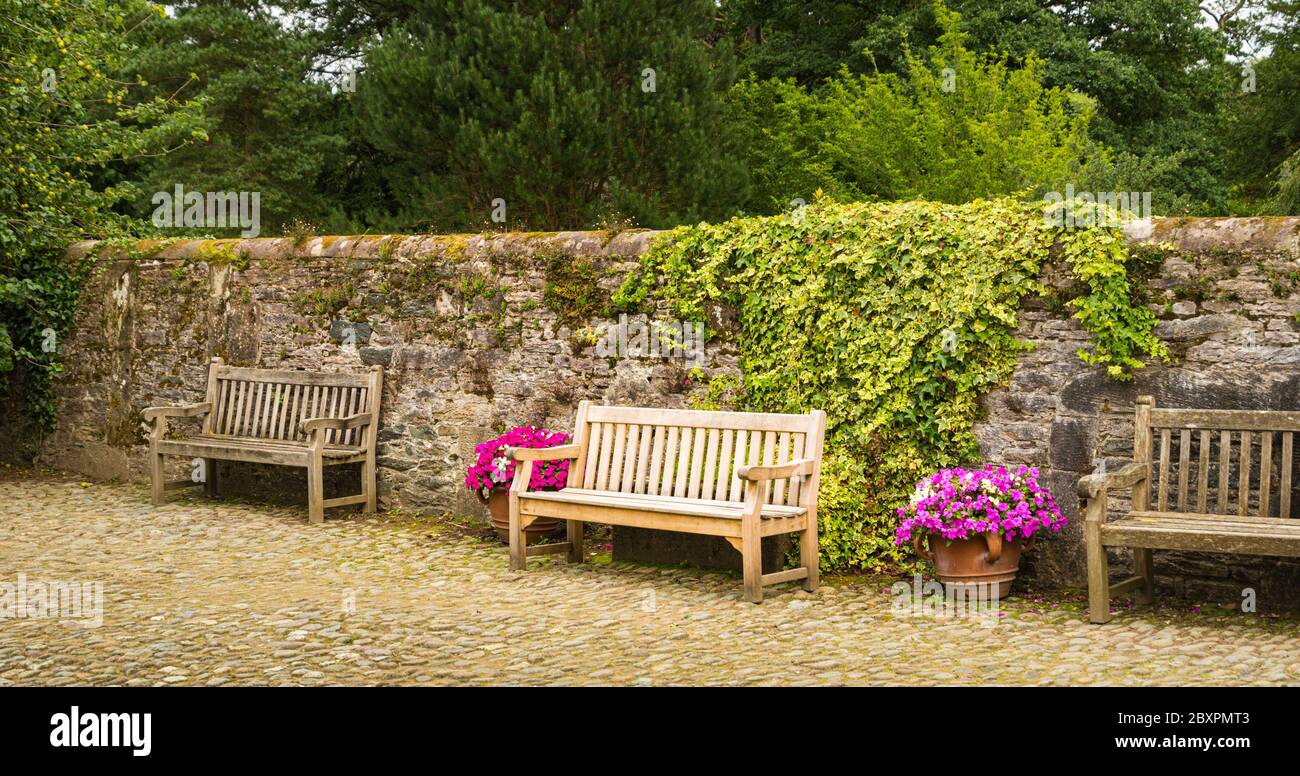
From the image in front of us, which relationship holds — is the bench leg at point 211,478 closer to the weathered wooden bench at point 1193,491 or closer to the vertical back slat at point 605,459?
the vertical back slat at point 605,459

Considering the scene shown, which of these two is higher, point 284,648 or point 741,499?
point 741,499

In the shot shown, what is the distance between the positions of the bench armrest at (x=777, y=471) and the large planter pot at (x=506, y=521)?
182cm

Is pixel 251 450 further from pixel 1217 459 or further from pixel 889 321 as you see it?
pixel 1217 459

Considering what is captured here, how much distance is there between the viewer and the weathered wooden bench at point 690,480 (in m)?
6.54

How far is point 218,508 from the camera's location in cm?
988

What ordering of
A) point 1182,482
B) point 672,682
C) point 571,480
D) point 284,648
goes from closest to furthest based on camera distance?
point 672,682
point 284,648
point 1182,482
point 571,480

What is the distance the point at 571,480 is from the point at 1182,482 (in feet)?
10.8

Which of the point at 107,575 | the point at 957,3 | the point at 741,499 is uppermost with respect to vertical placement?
the point at 957,3

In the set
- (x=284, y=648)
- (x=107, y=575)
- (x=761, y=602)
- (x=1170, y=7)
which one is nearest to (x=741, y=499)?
(x=761, y=602)

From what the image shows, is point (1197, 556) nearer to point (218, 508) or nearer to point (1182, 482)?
point (1182, 482)

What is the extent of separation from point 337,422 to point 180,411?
1.79 meters

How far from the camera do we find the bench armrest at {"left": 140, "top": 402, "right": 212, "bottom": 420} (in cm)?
1007

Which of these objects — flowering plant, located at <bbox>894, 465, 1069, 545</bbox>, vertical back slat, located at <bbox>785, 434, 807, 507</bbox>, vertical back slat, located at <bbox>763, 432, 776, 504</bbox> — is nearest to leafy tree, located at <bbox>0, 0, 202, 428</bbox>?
vertical back slat, located at <bbox>763, 432, 776, 504</bbox>

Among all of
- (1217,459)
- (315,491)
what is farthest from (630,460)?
(1217,459)
